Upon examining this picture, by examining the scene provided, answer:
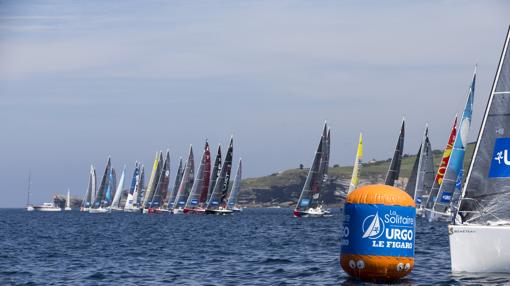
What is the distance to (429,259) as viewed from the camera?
1350 inches

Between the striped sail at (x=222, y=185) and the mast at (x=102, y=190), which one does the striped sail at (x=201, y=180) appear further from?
the mast at (x=102, y=190)

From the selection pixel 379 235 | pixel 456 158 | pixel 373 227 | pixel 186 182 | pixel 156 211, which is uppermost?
pixel 186 182

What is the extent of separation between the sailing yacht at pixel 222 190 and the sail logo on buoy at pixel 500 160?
81581 millimetres

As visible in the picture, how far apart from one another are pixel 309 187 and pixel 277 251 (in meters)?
54.1

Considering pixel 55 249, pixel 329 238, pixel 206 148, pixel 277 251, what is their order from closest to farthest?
pixel 277 251 → pixel 55 249 → pixel 329 238 → pixel 206 148

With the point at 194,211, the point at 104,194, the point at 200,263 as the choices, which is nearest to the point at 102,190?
the point at 104,194

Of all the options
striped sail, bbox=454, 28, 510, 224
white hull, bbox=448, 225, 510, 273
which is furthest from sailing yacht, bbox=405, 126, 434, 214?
white hull, bbox=448, 225, 510, 273

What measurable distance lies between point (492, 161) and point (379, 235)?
6359 mm

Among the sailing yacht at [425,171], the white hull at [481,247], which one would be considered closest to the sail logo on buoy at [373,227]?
the white hull at [481,247]

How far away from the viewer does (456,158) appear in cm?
6519

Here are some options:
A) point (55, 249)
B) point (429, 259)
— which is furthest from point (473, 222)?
point (55, 249)

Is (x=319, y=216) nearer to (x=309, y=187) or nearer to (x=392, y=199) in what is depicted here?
(x=309, y=187)

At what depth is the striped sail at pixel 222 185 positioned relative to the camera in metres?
109

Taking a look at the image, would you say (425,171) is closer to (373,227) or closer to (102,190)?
(373,227)
